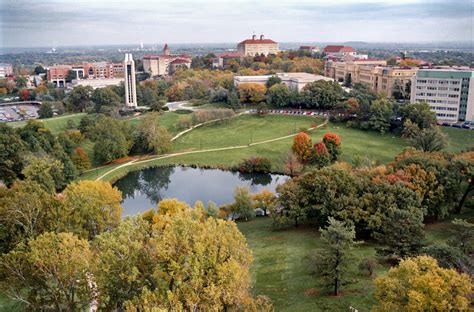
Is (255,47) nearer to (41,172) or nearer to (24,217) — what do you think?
(41,172)

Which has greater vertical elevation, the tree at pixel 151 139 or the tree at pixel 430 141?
the tree at pixel 430 141

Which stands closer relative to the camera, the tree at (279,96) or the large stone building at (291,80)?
the tree at (279,96)

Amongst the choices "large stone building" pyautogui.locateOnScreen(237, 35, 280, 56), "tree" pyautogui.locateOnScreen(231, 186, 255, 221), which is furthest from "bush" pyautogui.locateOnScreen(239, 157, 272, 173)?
"large stone building" pyautogui.locateOnScreen(237, 35, 280, 56)

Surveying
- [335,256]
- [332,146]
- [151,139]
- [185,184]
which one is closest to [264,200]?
[185,184]

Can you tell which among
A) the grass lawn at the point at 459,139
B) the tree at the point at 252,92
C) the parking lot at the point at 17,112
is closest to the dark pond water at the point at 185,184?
the grass lawn at the point at 459,139

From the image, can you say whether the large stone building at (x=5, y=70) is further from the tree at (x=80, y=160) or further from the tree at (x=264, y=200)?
the tree at (x=264, y=200)
